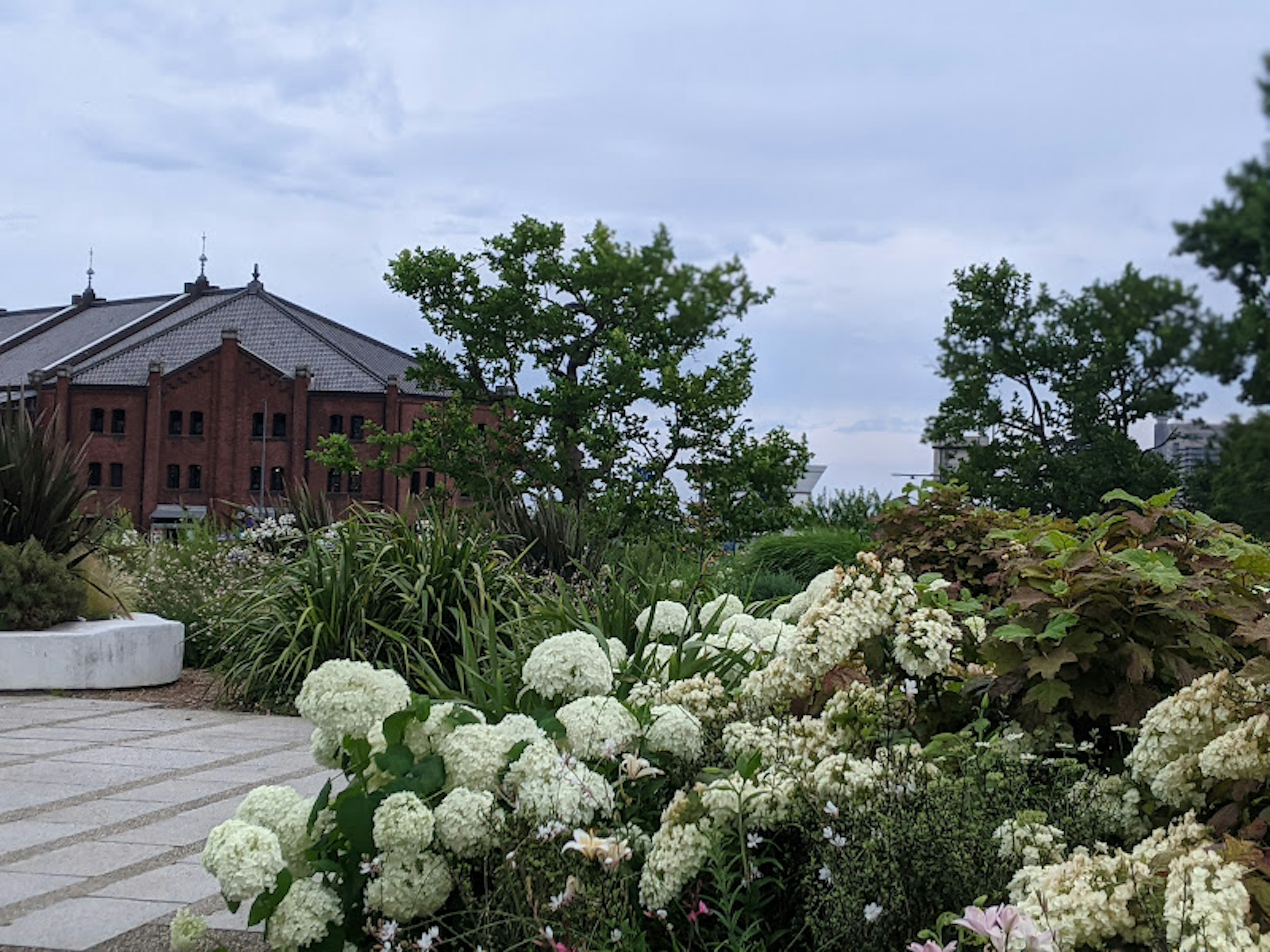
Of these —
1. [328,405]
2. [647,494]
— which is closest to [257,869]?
[647,494]

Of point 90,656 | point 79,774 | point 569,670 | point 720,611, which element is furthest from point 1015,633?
point 90,656

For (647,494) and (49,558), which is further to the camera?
(647,494)

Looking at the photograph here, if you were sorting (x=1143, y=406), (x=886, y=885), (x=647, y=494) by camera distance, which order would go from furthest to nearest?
(x=647, y=494), (x=1143, y=406), (x=886, y=885)

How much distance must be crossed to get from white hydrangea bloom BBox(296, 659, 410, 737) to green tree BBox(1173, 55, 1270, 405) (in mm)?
1848

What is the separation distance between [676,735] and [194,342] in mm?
60887

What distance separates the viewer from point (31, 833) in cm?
411

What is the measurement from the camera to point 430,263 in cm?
2656

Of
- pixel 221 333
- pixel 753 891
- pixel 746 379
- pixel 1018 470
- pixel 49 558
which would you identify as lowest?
pixel 753 891

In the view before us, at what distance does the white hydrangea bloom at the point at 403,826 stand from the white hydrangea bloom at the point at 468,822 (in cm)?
3

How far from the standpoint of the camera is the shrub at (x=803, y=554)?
383 inches

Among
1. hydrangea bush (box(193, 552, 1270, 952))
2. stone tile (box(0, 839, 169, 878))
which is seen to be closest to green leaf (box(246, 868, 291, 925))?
hydrangea bush (box(193, 552, 1270, 952))

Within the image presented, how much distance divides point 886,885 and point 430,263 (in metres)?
25.4

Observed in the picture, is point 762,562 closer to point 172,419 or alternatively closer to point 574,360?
point 574,360

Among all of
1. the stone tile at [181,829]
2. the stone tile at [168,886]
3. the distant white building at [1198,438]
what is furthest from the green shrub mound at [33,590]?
the distant white building at [1198,438]
